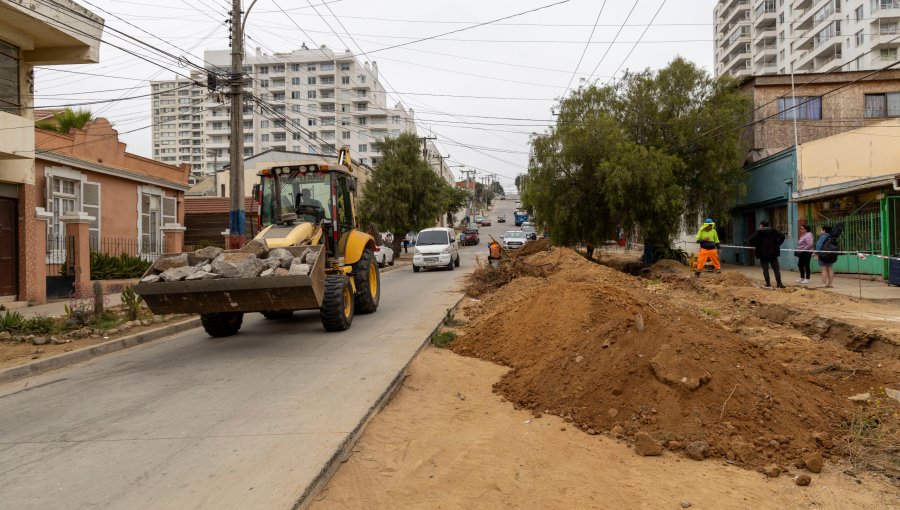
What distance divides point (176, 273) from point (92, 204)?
13512mm

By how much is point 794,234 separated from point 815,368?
1762cm

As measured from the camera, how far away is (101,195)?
65.7 feet

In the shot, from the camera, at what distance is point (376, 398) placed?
6121mm

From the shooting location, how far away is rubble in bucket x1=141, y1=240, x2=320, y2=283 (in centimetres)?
849

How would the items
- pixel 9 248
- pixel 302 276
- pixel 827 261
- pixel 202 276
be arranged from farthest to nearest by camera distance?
pixel 827 261 < pixel 9 248 < pixel 202 276 < pixel 302 276

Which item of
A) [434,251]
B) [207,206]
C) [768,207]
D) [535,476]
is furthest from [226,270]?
[207,206]

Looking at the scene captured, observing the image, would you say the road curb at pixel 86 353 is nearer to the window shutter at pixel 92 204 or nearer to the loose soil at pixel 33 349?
the loose soil at pixel 33 349

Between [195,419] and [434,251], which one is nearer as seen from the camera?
[195,419]

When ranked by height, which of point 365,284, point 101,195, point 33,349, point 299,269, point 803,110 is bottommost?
point 33,349

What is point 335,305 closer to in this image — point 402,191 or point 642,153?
point 642,153

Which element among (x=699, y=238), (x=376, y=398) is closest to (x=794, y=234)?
(x=699, y=238)

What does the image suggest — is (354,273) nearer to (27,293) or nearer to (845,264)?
(27,293)

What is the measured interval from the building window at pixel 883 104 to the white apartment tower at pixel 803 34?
18834 mm

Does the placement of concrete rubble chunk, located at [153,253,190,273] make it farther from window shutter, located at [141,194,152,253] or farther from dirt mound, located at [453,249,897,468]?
window shutter, located at [141,194,152,253]
